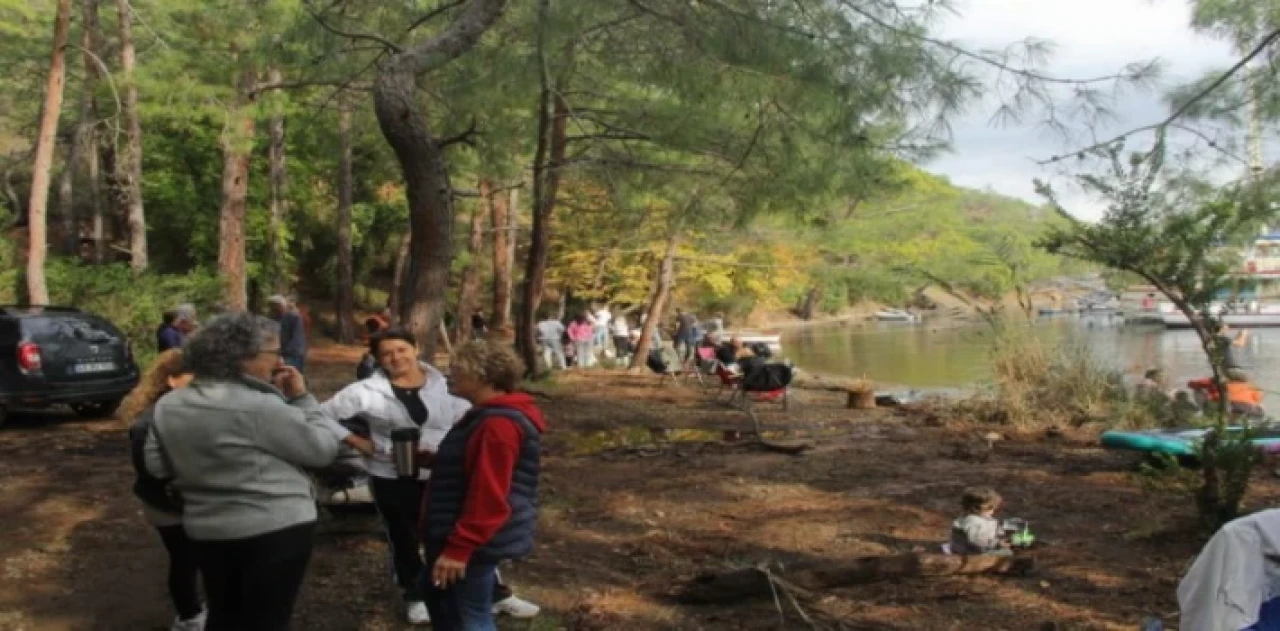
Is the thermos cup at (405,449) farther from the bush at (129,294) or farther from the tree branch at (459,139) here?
the bush at (129,294)

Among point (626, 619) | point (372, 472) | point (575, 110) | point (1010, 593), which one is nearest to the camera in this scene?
point (372, 472)

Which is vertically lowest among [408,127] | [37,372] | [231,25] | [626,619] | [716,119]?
[626,619]

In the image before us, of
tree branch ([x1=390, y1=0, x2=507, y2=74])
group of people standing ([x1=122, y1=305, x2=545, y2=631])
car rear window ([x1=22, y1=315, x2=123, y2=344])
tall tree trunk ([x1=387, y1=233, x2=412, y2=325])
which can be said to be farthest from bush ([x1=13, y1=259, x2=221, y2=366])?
group of people standing ([x1=122, y1=305, x2=545, y2=631])

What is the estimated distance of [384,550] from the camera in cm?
531

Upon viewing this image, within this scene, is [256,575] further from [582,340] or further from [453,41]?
[582,340]

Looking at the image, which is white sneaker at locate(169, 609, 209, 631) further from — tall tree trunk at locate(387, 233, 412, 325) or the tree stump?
tall tree trunk at locate(387, 233, 412, 325)

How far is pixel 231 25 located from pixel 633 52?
408 cm

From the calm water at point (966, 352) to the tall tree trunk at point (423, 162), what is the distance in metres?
7.54

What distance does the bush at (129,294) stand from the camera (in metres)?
13.9

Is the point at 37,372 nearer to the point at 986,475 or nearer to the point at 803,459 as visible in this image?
Answer: the point at 803,459

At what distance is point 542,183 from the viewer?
42.2ft

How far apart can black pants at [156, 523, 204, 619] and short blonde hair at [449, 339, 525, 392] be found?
4.60 ft

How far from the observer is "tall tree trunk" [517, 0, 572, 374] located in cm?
1178

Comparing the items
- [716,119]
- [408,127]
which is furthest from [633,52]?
[408,127]
